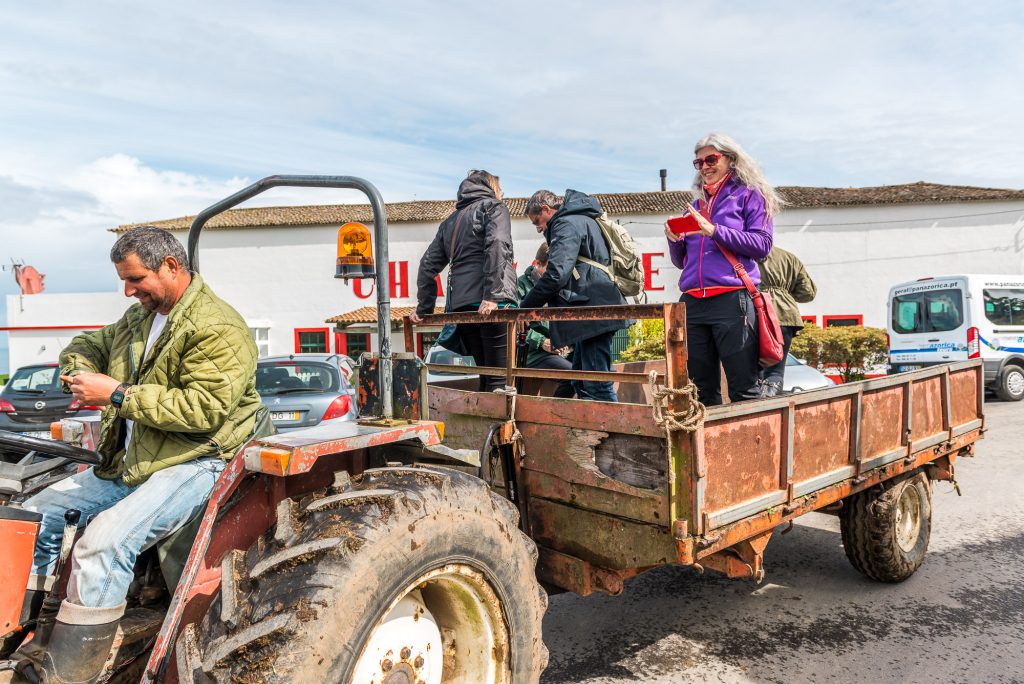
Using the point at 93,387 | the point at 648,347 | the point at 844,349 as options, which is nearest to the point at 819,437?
the point at 93,387

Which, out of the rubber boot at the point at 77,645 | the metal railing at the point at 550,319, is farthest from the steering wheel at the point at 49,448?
the metal railing at the point at 550,319

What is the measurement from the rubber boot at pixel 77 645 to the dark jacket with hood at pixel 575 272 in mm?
2697

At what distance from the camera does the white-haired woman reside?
368 centimetres

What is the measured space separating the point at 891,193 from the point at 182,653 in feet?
112

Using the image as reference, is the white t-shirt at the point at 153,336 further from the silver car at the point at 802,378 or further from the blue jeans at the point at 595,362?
the silver car at the point at 802,378

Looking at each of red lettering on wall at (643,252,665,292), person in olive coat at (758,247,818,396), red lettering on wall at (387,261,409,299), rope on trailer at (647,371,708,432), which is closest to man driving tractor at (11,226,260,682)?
rope on trailer at (647,371,708,432)

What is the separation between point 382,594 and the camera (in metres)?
2.06

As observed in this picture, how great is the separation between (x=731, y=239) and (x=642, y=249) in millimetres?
26518

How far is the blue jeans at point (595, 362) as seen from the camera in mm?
4230

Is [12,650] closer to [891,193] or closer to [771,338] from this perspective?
[771,338]

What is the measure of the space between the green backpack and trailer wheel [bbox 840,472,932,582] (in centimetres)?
193

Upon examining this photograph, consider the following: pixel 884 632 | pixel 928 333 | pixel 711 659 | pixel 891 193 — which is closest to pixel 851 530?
pixel 884 632

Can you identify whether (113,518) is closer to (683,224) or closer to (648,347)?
(683,224)

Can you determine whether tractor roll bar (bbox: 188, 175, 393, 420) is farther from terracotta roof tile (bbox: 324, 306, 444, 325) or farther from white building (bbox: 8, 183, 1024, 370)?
white building (bbox: 8, 183, 1024, 370)
